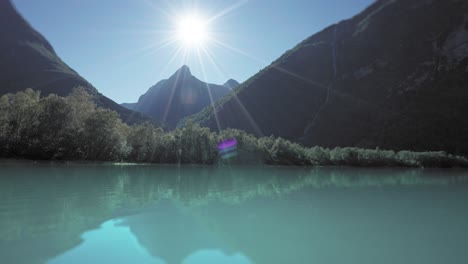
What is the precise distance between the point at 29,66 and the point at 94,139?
275 ft

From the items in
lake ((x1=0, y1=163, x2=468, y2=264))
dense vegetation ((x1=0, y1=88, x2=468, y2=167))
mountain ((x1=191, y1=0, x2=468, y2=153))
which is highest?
mountain ((x1=191, y1=0, x2=468, y2=153))

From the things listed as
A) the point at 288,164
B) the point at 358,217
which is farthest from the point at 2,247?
the point at 288,164

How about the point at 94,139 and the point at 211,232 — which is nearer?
the point at 211,232

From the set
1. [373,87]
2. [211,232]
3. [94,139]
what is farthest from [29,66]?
[373,87]

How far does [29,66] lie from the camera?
105 metres

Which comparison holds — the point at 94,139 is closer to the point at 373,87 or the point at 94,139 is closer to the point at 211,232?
the point at 211,232

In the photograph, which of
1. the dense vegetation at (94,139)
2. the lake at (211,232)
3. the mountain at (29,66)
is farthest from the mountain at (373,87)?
the lake at (211,232)

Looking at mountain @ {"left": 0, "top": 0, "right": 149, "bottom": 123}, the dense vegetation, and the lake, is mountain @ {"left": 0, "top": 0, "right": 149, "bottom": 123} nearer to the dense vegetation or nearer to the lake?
the dense vegetation

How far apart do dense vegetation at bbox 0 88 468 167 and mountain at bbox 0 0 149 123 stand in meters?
43.2

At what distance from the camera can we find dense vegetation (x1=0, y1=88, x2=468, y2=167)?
128 feet

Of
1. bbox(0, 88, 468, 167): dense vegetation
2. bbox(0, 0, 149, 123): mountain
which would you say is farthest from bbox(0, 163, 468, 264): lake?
bbox(0, 0, 149, 123): mountain

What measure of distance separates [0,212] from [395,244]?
12.7m

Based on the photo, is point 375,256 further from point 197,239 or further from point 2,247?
point 2,247

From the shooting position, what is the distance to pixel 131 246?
7.37m
